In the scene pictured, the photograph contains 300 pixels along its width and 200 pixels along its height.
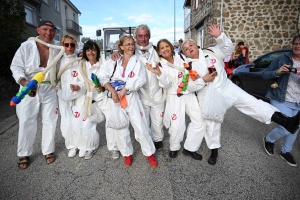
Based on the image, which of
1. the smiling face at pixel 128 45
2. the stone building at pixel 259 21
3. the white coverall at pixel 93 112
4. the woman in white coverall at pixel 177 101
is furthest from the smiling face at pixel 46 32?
the stone building at pixel 259 21

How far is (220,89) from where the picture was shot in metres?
2.49

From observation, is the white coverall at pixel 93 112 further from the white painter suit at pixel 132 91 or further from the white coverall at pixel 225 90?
the white coverall at pixel 225 90

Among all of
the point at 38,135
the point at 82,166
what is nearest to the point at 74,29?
the point at 38,135

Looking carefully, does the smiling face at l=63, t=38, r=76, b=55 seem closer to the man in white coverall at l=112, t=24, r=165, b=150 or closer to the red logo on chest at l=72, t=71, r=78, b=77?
the red logo on chest at l=72, t=71, r=78, b=77

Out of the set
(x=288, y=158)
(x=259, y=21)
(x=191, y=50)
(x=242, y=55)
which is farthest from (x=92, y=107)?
(x=259, y=21)

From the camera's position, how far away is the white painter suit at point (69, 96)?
2.71 meters

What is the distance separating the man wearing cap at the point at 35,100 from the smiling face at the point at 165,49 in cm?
153

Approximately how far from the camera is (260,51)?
10023 millimetres

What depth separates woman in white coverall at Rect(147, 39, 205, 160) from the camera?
2602mm

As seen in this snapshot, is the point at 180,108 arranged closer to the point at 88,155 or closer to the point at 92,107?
the point at 92,107

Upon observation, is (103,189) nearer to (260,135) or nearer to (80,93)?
(80,93)

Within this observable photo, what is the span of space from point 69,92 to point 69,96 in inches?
2.3

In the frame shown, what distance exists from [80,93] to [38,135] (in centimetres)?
186

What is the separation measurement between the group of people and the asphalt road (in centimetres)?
15
